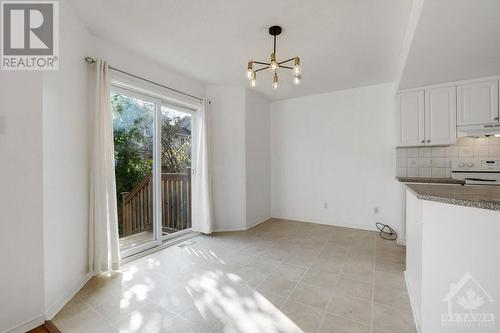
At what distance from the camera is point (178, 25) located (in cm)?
226

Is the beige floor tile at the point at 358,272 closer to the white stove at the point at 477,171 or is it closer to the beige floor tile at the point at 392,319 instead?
the beige floor tile at the point at 392,319

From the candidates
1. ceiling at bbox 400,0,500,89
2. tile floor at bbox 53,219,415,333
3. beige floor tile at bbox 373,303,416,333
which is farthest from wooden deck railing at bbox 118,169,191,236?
ceiling at bbox 400,0,500,89

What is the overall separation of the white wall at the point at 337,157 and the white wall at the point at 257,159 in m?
0.21

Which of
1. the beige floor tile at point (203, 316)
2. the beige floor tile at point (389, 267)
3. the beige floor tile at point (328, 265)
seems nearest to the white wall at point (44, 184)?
the beige floor tile at point (203, 316)

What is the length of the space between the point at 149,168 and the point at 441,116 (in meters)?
4.30

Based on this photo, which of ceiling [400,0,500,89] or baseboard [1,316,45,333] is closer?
baseboard [1,316,45,333]

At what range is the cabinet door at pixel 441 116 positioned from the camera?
314cm

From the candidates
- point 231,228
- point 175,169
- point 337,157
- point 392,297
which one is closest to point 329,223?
point 337,157

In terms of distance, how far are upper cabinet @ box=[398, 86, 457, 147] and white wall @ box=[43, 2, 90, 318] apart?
4281 millimetres

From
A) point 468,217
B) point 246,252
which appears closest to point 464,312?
point 468,217

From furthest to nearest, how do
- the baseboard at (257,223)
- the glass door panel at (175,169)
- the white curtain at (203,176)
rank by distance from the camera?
the baseboard at (257,223) → the white curtain at (203,176) → the glass door panel at (175,169)

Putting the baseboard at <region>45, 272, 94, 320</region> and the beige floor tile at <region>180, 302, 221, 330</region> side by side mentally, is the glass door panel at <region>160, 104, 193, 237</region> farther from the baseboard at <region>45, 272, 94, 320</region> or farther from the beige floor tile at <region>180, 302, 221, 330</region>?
the beige floor tile at <region>180, 302, 221, 330</region>

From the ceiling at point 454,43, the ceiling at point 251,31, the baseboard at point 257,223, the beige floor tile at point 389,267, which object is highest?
the ceiling at point 251,31

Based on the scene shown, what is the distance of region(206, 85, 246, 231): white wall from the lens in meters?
4.03
